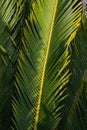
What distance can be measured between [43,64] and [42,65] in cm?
1

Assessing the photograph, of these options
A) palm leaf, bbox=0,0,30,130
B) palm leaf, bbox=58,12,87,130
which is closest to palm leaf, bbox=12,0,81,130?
palm leaf, bbox=0,0,30,130


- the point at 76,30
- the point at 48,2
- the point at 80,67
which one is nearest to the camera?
the point at 48,2

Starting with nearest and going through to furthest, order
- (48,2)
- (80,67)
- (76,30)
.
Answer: (48,2) → (76,30) → (80,67)

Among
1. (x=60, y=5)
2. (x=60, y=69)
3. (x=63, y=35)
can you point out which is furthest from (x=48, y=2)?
(x=60, y=69)

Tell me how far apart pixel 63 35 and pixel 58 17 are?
0.15 metres

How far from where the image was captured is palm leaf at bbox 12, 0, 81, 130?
267cm

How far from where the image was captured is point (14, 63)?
2906 mm

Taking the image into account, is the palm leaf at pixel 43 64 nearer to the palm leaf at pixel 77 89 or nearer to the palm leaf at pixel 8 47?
the palm leaf at pixel 8 47

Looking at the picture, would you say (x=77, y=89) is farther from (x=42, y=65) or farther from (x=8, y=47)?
(x=8, y=47)

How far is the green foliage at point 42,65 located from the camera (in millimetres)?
2686

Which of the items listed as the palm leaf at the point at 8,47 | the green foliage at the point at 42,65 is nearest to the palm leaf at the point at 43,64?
the green foliage at the point at 42,65

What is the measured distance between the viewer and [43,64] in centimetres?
271

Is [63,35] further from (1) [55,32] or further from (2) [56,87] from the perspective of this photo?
(2) [56,87]

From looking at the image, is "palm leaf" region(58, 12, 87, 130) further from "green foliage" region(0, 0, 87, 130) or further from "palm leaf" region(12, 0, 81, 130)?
"palm leaf" region(12, 0, 81, 130)
